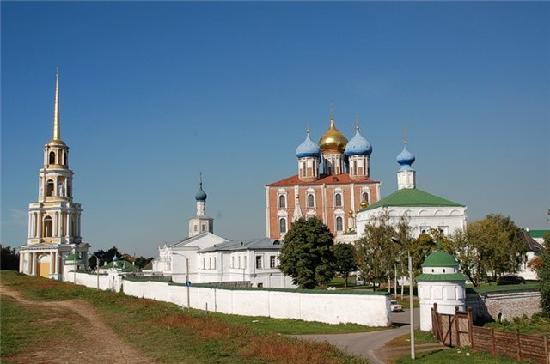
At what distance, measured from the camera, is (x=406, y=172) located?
7488 cm

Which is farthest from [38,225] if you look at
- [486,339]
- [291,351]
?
[486,339]

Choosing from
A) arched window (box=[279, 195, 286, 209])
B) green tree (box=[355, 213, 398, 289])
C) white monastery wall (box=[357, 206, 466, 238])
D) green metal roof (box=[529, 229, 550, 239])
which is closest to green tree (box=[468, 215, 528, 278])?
white monastery wall (box=[357, 206, 466, 238])

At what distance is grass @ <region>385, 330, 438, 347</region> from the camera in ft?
79.6

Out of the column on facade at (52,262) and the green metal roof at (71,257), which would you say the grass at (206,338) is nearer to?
the green metal roof at (71,257)

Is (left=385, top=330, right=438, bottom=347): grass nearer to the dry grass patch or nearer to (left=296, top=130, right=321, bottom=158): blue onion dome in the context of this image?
the dry grass patch

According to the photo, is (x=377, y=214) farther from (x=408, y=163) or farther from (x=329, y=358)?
(x=329, y=358)

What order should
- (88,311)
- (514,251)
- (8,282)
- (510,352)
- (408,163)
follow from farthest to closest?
(408,163)
(8,282)
(514,251)
(88,311)
(510,352)

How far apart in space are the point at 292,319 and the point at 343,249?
25038 millimetres

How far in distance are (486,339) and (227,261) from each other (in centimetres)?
3914

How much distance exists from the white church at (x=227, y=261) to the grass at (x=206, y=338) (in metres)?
9.40

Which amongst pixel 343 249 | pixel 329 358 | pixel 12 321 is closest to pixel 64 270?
pixel 343 249

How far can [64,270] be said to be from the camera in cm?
7669

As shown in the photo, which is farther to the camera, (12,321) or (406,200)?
(406,200)

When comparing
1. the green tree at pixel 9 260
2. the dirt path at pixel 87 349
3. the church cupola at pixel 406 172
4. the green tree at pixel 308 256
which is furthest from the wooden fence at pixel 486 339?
the green tree at pixel 9 260
